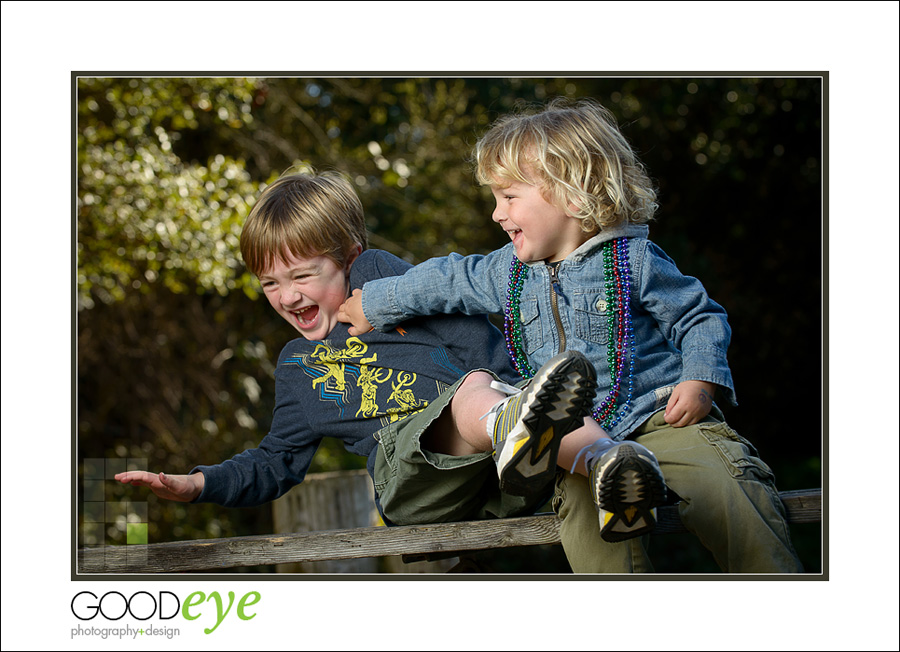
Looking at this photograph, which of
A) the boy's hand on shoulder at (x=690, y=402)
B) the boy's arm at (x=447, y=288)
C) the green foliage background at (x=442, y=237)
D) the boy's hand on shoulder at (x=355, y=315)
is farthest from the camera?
the green foliage background at (x=442, y=237)

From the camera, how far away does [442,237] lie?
18.1ft

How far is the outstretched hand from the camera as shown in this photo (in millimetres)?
2059

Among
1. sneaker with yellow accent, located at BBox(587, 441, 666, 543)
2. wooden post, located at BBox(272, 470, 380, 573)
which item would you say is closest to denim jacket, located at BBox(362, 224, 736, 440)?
sneaker with yellow accent, located at BBox(587, 441, 666, 543)

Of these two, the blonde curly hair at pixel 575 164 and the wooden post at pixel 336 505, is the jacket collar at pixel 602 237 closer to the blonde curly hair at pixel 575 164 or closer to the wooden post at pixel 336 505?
the blonde curly hair at pixel 575 164

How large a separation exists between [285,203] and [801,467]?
163 inches

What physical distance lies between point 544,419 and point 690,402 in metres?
0.51

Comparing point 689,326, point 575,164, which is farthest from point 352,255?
point 689,326

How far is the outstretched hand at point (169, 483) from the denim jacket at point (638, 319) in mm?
866

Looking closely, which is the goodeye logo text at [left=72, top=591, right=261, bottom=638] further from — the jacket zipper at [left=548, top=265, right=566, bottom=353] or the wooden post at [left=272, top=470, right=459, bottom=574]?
the wooden post at [left=272, top=470, right=459, bottom=574]

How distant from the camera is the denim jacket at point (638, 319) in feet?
6.67

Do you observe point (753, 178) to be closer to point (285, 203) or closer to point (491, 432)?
point (285, 203)

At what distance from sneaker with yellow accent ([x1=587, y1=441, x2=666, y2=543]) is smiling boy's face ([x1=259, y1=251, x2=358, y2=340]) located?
0.96m

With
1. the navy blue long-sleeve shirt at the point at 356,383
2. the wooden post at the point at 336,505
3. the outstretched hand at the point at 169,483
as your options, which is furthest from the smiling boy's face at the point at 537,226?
the wooden post at the point at 336,505

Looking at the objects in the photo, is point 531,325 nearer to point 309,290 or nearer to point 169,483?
point 309,290
